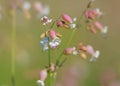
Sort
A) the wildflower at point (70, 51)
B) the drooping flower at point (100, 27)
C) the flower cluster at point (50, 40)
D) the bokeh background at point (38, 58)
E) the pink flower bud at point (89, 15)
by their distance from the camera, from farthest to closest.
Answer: the bokeh background at point (38, 58), the drooping flower at point (100, 27), the pink flower bud at point (89, 15), the wildflower at point (70, 51), the flower cluster at point (50, 40)

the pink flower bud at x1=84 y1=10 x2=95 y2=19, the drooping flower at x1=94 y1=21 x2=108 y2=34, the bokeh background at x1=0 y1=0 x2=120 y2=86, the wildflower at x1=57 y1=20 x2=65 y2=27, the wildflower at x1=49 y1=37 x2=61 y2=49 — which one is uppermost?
the bokeh background at x1=0 y1=0 x2=120 y2=86

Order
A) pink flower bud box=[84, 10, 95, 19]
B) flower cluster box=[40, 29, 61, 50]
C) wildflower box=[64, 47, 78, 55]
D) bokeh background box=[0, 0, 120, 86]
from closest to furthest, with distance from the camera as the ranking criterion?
flower cluster box=[40, 29, 61, 50], wildflower box=[64, 47, 78, 55], pink flower bud box=[84, 10, 95, 19], bokeh background box=[0, 0, 120, 86]

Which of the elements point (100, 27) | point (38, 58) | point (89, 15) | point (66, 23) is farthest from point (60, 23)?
point (38, 58)

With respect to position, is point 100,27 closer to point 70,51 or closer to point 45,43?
point 70,51

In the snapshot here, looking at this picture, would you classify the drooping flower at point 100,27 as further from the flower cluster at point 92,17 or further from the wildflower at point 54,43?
the wildflower at point 54,43

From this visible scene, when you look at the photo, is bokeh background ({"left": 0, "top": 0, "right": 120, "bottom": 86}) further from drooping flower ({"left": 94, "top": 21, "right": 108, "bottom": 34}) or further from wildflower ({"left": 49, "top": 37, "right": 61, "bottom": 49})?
wildflower ({"left": 49, "top": 37, "right": 61, "bottom": 49})

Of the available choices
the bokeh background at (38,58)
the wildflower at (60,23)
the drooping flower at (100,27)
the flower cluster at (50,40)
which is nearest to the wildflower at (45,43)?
the flower cluster at (50,40)

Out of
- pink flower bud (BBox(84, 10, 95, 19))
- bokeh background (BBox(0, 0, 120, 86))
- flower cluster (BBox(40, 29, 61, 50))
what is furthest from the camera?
bokeh background (BBox(0, 0, 120, 86))

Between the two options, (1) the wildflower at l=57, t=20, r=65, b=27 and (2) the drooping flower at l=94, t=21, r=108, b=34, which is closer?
(1) the wildflower at l=57, t=20, r=65, b=27

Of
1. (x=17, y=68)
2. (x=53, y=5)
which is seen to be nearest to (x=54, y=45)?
(x=17, y=68)

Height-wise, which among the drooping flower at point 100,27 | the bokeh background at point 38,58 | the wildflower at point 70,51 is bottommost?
the wildflower at point 70,51

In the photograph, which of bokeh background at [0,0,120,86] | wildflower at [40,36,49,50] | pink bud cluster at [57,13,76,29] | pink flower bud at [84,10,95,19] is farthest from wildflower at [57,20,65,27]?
bokeh background at [0,0,120,86]
